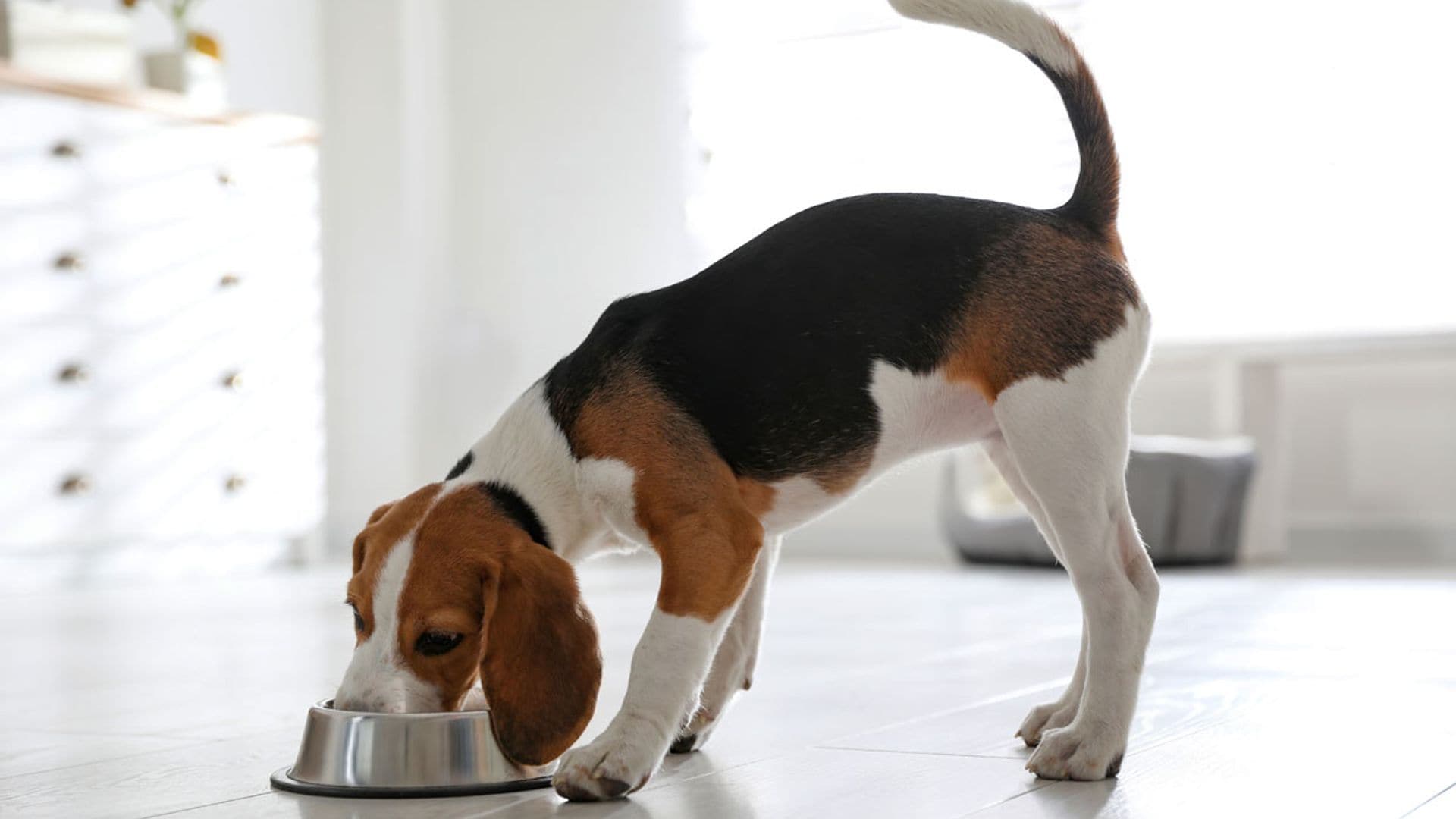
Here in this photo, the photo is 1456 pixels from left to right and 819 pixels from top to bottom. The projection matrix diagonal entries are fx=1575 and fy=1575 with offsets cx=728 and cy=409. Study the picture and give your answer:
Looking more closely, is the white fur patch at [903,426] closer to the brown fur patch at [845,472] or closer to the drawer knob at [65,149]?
the brown fur patch at [845,472]

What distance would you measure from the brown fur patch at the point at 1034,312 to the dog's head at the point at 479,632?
515mm

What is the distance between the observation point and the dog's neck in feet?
5.78

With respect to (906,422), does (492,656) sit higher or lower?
lower

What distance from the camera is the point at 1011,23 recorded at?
6.19 ft

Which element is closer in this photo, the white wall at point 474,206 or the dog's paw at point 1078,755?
the dog's paw at point 1078,755

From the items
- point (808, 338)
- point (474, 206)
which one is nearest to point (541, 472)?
point (808, 338)

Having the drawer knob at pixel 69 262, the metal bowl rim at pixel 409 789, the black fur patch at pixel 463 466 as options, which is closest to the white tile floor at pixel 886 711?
the metal bowl rim at pixel 409 789

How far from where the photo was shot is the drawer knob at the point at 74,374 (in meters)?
5.49

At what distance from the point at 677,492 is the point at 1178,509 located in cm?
427

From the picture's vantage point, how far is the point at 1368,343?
5.82 meters

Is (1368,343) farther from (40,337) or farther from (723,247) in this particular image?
(40,337)

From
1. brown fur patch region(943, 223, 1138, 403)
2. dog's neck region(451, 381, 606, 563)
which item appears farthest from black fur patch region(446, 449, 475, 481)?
brown fur patch region(943, 223, 1138, 403)

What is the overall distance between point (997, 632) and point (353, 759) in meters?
2.07

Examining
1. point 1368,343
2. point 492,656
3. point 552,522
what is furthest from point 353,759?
point 1368,343
